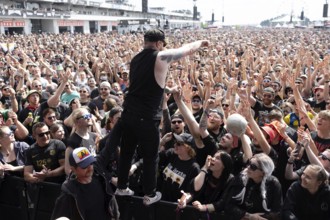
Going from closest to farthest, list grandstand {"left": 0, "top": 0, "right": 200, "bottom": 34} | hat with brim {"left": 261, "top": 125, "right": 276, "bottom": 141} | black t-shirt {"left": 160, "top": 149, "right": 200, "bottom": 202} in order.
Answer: black t-shirt {"left": 160, "top": 149, "right": 200, "bottom": 202}
hat with brim {"left": 261, "top": 125, "right": 276, "bottom": 141}
grandstand {"left": 0, "top": 0, "right": 200, "bottom": 34}

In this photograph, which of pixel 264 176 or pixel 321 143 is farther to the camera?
pixel 321 143

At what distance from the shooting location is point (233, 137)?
4109 mm

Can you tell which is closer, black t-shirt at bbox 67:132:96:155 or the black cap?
the black cap

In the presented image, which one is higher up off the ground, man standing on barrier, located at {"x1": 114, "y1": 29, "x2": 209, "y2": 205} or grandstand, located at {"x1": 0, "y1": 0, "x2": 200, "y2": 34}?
grandstand, located at {"x1": 0, "y1": 0, "x2": 200, "y2": 34}

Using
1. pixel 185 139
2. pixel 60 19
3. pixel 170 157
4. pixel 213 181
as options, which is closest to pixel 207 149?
pixel 185 139

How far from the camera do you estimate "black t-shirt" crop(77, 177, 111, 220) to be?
3075 millimetres

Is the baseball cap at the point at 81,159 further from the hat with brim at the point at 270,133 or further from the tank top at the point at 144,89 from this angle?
the hat with brim at the point at 270,133

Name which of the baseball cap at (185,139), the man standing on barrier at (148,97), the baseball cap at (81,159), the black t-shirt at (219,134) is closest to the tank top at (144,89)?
the man standing on barrier at (148,97)

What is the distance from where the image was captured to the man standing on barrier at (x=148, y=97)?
3.03 metres

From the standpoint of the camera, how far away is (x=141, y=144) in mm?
3246

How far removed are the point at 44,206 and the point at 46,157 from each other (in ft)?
1.87

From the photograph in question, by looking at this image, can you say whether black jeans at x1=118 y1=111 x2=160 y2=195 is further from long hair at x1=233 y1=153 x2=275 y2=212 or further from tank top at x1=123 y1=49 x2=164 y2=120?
long hair at x1=233 y1=153 x2=275 y2=212

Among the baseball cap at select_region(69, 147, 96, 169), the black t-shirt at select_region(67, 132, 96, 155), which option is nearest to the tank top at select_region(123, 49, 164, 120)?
the baseball cap at select_region(69, 147, 96, 169)

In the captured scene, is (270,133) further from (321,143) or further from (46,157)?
(46,157)
